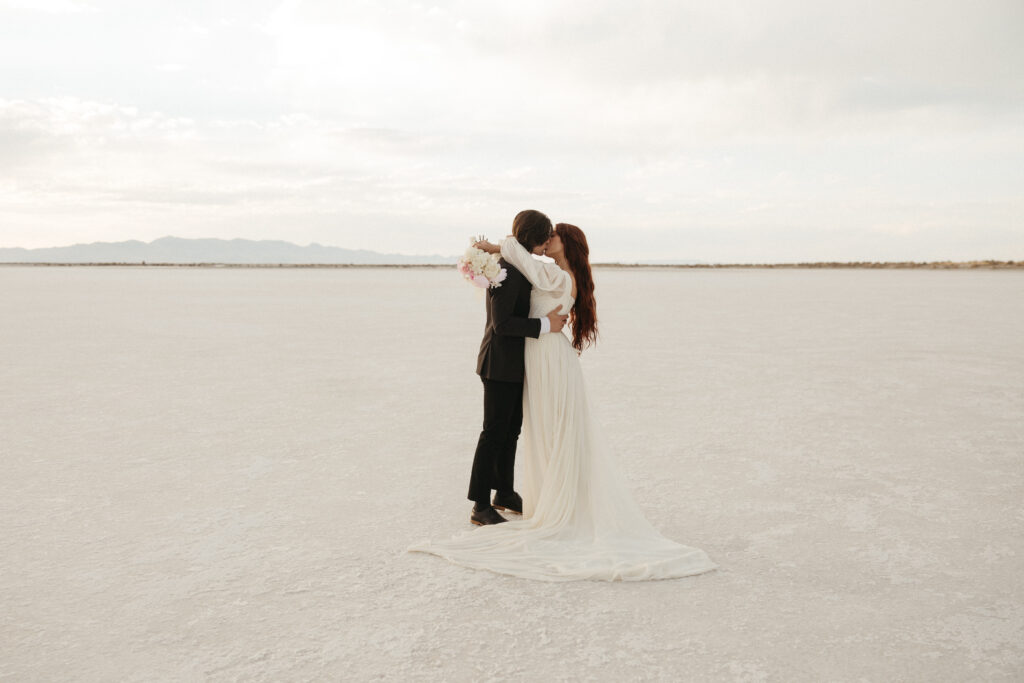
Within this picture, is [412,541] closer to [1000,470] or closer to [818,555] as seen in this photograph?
[818,555]

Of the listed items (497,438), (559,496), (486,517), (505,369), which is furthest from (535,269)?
(486,517)

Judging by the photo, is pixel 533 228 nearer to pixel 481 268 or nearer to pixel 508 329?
pixel 481 268

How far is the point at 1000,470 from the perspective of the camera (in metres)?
5.77

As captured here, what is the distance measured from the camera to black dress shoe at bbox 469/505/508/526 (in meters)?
4.55

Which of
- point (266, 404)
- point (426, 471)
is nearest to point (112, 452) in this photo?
point (266, 404)

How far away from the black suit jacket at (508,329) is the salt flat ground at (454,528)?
0.97m

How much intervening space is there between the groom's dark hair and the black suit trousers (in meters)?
0.82

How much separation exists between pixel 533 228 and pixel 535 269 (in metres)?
0.22

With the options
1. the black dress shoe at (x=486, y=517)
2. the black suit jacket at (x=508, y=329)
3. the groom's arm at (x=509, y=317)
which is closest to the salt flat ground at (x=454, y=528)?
the black dress shoe at (x=486, y=517)

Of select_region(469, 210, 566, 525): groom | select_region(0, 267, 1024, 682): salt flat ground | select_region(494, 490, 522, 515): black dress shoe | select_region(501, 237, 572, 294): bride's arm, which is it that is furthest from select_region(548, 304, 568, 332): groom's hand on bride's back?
select_region(0, 267, 1024, 682): salt flat ground

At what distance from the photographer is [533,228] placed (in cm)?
424

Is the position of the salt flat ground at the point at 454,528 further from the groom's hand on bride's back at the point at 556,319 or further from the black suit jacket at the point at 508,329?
the groom's hand on bride's back at the point at 556,319

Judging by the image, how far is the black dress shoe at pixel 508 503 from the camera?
4.79 m

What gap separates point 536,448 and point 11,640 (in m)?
2.61
